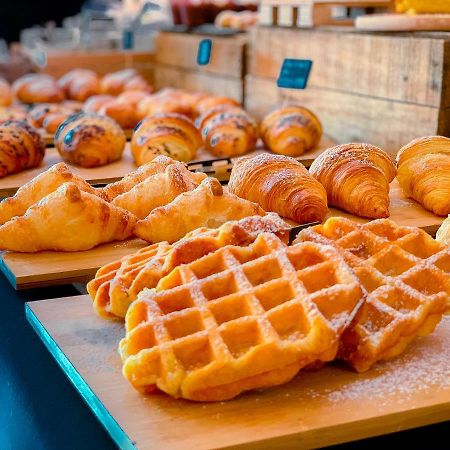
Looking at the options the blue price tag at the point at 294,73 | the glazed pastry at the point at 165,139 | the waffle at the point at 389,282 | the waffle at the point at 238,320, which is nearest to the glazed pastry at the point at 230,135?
the glazed pastry at the point at 165,139

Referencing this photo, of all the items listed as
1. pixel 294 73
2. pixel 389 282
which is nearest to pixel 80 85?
pixel 294 73

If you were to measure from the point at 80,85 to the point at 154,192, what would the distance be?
2.33 meters

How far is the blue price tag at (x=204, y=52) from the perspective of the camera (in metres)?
3.78

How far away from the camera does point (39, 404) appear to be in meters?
1.46

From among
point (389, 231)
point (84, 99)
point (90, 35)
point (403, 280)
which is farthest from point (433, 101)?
point (90, 35)

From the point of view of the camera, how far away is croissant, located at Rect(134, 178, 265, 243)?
1.66 meters

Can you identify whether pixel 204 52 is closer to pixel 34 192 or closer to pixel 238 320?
pixel 34 192

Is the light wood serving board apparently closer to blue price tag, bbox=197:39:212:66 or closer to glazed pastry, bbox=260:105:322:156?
glazed pastry, bbox=260:105:322:156

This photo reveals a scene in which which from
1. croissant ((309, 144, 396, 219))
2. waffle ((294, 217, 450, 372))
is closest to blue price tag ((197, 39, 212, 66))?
croissant ((309, 144, 396, 219))

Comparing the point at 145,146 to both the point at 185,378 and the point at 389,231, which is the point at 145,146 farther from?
the point at 185,378

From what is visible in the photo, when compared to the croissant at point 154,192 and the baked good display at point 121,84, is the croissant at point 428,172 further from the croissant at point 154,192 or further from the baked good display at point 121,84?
the baked good display at point 121,84

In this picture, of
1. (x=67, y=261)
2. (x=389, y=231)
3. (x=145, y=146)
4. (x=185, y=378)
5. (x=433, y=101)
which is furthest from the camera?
(x=145, y=146)

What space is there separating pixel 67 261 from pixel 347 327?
787 millimetres

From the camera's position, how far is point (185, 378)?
1016 millimetres
